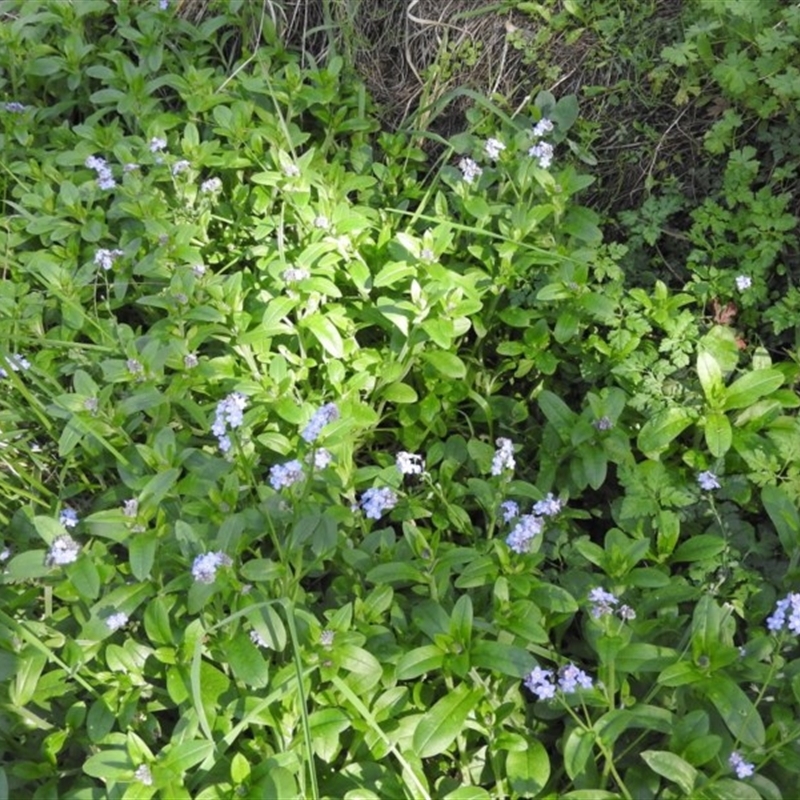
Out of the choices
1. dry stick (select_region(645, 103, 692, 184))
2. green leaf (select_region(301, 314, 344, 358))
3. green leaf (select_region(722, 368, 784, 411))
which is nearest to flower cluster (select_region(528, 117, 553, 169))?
dry stick (select_region(645, 103, 692, 184))

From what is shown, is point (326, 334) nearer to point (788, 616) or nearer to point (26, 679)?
point (26, 679)

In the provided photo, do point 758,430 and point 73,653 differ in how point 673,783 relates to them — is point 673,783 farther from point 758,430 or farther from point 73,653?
point 73,653

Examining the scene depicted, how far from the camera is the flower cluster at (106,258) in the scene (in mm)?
2805

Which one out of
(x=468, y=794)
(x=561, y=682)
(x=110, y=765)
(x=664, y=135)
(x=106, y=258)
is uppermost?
(x=664, y=135)

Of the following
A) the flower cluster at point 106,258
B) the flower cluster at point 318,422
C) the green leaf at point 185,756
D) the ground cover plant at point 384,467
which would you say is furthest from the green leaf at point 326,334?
the green leaf at point 185,756

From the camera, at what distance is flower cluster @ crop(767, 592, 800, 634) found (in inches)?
67.2

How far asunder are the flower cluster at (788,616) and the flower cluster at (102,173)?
2396 millimetres

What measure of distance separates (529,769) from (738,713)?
16.4 inches

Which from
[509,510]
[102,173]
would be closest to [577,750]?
[509,510]

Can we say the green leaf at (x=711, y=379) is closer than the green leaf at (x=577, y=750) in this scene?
No

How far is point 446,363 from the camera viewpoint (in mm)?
2516

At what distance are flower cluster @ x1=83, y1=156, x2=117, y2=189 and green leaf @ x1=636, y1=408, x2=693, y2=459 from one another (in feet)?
6.29

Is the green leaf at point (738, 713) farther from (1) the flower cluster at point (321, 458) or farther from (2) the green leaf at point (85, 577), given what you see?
(2) the green leaf at point (85, 577)

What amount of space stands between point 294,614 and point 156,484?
49cm
